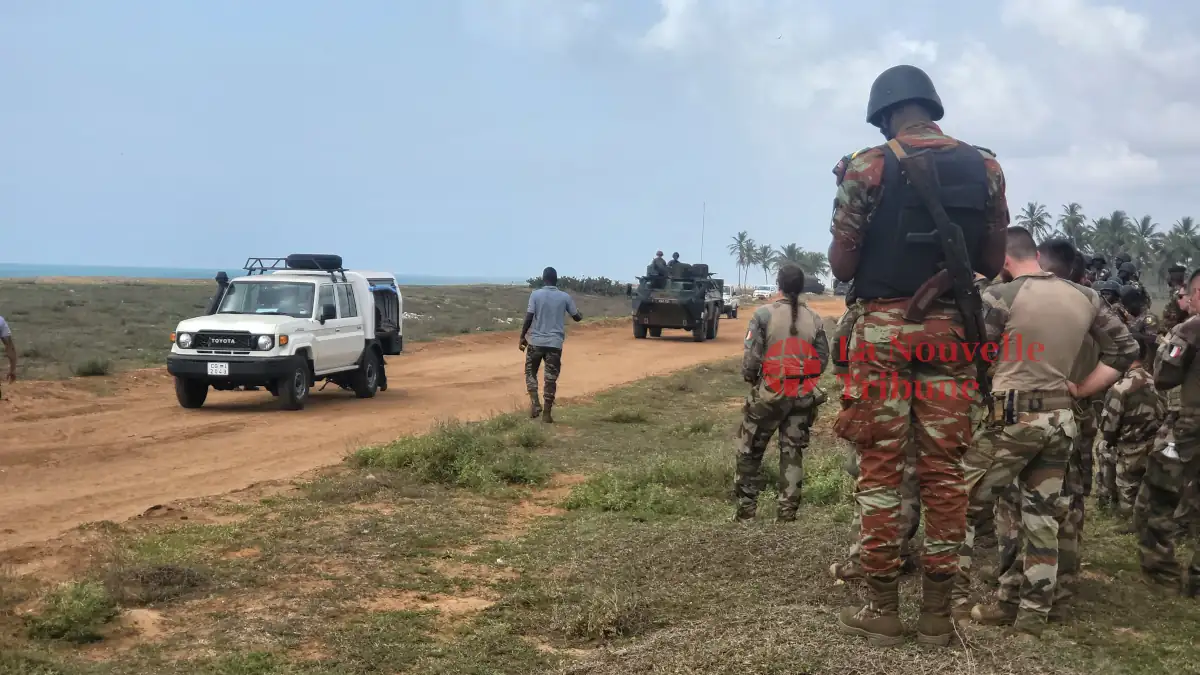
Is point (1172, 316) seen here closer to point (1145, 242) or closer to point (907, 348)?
point (907, 348)

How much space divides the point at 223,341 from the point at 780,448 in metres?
8.67

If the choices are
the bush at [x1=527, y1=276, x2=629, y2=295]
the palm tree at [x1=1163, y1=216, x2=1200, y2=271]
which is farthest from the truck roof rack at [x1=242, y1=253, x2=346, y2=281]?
the palm tree at [x1=1163, y1=216, x2=1200, y2=271]

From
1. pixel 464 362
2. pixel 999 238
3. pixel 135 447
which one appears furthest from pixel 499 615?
pixel 464 362

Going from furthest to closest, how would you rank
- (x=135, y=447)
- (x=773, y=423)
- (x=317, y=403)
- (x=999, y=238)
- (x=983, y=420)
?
(x=317, y=403), (x=135, y=447), (x=773, y=423), (x=983, y=420), (x=999, y=238)

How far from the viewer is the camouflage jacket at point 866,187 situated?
13.6ft

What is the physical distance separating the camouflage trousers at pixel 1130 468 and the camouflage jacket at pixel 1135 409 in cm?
4

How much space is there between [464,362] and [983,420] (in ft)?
57.0

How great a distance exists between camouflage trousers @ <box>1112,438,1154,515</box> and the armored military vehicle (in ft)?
71.1

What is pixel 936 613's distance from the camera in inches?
161

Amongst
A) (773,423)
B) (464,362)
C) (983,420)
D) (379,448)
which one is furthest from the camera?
(464,362)

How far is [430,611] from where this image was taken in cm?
518

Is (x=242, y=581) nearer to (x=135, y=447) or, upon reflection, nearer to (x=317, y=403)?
(x=135, y=447)

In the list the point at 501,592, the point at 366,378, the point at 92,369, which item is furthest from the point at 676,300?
the point at 501,592

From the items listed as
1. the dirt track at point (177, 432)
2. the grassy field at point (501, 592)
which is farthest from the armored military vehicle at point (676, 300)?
the grassy field at point (501, 592)
